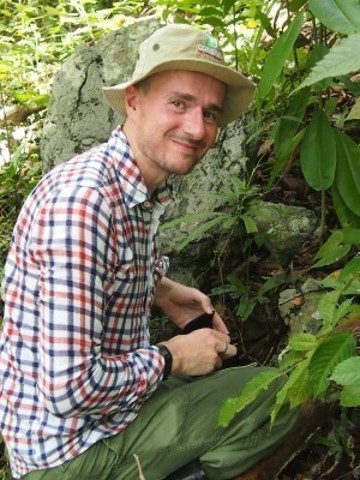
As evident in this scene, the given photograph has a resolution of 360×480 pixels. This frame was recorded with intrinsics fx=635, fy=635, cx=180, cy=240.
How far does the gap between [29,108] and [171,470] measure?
11.3 ft

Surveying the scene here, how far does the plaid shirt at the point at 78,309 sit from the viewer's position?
173cm

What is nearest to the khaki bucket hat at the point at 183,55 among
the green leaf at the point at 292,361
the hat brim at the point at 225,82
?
the hat brim at the point at 225,82

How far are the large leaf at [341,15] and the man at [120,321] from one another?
0.42 meters

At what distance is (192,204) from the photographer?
10.8 feet

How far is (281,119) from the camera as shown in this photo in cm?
262

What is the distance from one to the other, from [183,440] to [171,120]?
3.49 feet

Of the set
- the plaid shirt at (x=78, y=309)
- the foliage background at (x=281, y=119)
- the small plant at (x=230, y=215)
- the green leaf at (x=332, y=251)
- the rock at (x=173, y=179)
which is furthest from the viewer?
the rock at (x=173, y=179)

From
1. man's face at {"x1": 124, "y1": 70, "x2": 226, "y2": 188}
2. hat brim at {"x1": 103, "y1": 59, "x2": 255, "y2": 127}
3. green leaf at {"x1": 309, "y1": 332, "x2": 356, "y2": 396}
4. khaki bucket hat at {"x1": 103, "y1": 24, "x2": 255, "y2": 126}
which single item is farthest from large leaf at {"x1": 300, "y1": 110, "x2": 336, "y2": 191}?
green leaf at {"x1": 309, "y1": 332, "x2": 356, "y2": 396}

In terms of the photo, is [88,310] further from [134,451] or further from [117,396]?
[134,451]

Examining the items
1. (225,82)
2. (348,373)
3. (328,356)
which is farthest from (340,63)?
(225,82)

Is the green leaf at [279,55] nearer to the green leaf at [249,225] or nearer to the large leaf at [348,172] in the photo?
the large leaf at [348,172]

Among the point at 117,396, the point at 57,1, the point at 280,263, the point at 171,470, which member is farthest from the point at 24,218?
the point at 57,1

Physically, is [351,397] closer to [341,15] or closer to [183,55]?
[341,15]

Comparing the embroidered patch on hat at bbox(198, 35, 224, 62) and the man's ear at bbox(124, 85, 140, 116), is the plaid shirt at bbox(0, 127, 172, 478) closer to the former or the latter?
the man's ear at bbox(124, 85, 140, 116)
